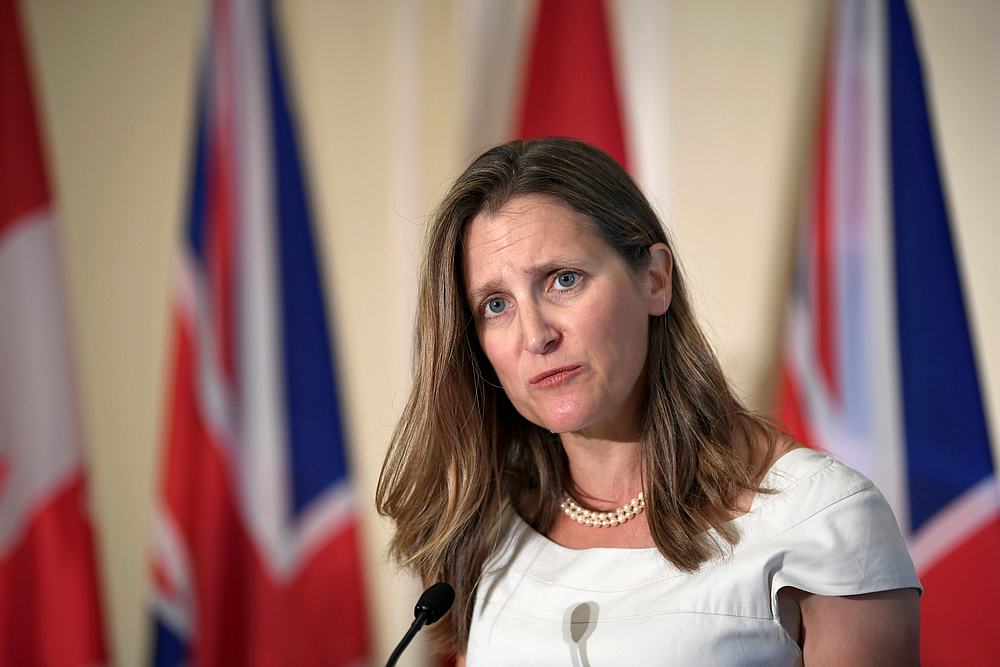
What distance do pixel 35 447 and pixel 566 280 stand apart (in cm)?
180

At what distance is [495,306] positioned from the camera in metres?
1.54

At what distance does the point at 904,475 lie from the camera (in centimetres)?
229

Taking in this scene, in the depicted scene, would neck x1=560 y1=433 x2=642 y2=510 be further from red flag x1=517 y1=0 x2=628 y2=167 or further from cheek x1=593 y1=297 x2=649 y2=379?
red flag x1=517 y1=0 x2=628 y2=167

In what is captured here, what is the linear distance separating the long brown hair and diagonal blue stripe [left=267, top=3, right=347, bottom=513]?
108cm

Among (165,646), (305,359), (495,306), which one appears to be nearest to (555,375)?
(495,306)

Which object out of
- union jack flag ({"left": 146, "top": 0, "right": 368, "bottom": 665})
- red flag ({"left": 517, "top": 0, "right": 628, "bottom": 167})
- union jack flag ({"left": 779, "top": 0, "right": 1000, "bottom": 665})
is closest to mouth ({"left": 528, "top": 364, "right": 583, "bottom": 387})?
union jack flag ({"left": 779, "top": 0, "right": 1000, "bottom": 665})

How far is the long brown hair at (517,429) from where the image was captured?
4.78 ft

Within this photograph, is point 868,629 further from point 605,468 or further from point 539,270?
point 539,270

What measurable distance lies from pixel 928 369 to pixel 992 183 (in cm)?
60

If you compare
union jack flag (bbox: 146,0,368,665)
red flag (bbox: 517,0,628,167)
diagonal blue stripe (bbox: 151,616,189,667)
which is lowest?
diagonal blue stripe (bbox: 151,616,189,667)

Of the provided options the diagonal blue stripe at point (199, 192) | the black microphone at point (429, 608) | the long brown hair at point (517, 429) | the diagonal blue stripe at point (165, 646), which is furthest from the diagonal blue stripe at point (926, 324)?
the diagonal blue stripe at point (165, 646)

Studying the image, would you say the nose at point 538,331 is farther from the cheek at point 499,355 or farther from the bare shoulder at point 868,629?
the bare shoulder at point 868,629

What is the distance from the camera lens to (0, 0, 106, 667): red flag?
8.17ft

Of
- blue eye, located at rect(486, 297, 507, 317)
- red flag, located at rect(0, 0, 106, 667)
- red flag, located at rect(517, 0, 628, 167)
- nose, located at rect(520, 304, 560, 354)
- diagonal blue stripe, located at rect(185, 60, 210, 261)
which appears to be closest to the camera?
nose, located at rect(520, 304, 560, 354)
